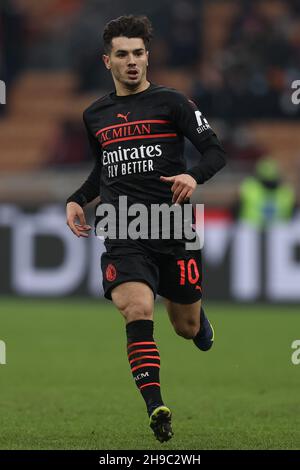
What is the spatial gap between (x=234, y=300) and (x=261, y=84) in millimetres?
4293

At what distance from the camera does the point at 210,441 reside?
247 inches

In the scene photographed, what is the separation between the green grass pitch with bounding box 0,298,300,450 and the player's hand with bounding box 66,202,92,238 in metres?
1.06

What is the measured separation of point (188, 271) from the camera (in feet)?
22.5

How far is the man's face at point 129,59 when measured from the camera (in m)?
6.58

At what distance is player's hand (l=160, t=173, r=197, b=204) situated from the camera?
619 centimetres

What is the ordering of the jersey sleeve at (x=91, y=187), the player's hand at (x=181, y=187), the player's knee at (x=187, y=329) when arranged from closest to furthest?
the player's hand at (x=181, y=187)
the jersey sleeve at (x=91, y=187)
the player's knee at (x=187, y=329)

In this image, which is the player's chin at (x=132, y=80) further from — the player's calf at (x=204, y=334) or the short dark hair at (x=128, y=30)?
the player's calf at (x=204, y=334)

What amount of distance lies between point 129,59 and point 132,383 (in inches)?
121

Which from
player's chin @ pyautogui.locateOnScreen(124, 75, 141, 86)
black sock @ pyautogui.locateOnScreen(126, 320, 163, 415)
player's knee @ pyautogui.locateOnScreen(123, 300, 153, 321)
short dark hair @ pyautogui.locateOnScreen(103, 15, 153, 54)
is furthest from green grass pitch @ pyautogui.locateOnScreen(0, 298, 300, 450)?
short dark hair @ pyautogui.locateOnScreen(103, 15, 153, 54)

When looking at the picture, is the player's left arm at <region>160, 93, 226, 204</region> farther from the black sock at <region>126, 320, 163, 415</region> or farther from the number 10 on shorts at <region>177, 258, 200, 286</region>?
the black sock at <region>126, 320, 163, 415</region>

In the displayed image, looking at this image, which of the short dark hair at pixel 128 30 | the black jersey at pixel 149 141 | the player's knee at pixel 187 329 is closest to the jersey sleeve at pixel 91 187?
the black jersey at pixel 149 141

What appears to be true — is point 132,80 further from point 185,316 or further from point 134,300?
point 185,316

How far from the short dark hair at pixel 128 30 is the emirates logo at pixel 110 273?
115 centimetres
